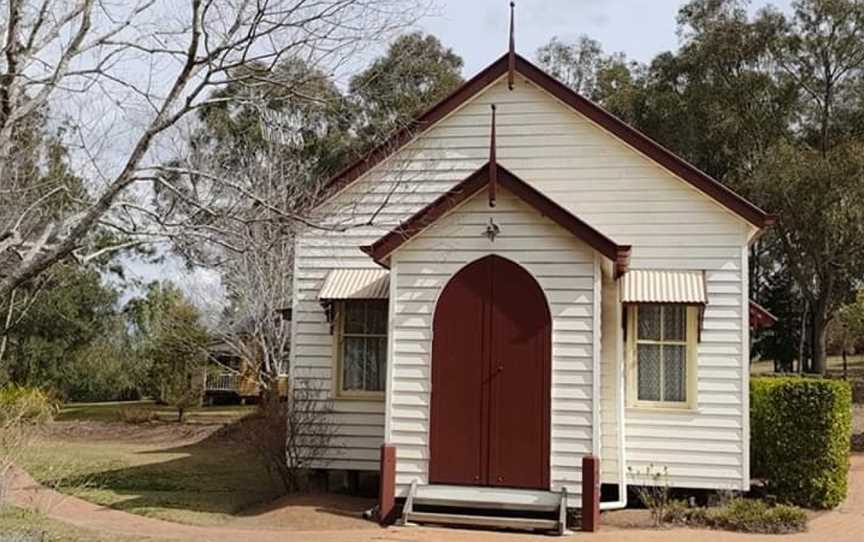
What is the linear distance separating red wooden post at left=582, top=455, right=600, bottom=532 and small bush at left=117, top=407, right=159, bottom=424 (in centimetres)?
2016

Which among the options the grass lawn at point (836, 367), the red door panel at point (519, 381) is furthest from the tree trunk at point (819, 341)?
the red door panel at point (519, 381)

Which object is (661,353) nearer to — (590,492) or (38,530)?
(590,492)

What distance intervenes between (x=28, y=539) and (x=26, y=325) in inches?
1141

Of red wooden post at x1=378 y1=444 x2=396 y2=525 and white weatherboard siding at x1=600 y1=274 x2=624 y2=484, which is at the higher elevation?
white weatherboard siding at x1=600 y1=274 x2=624 y2=484

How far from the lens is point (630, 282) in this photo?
515 inches

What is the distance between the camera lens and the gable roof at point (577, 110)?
1293 cm

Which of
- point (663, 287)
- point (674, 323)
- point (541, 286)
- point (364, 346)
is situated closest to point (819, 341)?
point (674, 323)

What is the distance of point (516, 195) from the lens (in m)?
11.7

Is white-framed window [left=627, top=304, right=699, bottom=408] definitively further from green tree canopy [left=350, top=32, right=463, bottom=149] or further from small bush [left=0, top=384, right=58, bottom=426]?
small bush [left=0, top=384, right=58, bottom=426]

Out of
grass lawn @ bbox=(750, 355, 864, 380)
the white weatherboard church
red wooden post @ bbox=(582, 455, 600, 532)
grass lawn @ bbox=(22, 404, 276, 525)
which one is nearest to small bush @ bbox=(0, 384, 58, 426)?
grass lawn @ bbox=(22, 404, 276, 525)

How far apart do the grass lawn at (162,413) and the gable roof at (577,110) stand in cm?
1495

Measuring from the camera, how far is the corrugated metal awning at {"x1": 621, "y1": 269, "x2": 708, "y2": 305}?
41.7 feet

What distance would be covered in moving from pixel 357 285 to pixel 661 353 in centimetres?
464

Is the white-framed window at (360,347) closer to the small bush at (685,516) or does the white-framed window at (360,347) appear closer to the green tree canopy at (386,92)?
the green tree canopy at (386,92)
